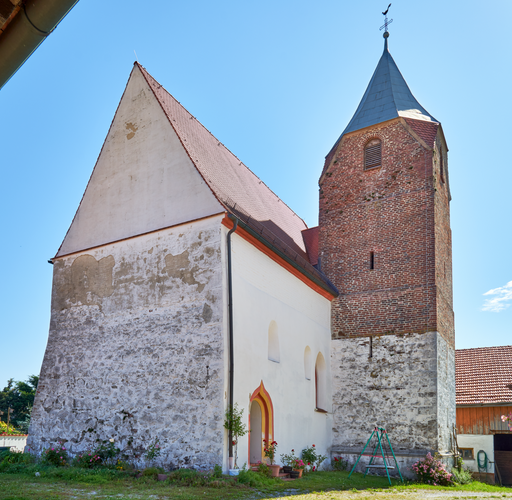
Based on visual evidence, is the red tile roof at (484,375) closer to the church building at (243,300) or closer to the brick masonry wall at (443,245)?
the church building at (243,300)

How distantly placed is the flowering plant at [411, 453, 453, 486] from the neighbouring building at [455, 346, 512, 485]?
6.00 m

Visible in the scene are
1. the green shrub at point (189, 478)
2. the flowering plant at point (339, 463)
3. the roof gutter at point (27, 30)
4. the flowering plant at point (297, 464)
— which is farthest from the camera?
the flowering plant at point (339, 463)

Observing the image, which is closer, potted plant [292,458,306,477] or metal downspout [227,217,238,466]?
metal downspout [227,217,238,466]

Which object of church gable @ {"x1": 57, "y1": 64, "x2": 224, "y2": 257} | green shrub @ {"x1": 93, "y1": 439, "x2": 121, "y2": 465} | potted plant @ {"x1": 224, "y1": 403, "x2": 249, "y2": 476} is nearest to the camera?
potted plant @ {"x1": 224, "y1": 403, "x2": 249, "y2": 476}

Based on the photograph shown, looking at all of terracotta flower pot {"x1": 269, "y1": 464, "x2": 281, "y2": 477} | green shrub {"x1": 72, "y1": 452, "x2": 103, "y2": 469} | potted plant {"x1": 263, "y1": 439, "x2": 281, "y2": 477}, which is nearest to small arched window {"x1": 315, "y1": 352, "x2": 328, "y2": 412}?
potted plant {"x1": 263, "y1": 439, "x2": 281, "y2": 477}

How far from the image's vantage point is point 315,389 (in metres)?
16.8

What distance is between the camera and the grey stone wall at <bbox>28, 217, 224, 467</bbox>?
12.2m

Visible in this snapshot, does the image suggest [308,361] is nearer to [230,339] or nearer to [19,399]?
[230,339]

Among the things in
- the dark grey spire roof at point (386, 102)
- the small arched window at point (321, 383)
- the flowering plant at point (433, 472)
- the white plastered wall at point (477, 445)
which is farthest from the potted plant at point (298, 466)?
the dark grey spire roof at point (386, 102)

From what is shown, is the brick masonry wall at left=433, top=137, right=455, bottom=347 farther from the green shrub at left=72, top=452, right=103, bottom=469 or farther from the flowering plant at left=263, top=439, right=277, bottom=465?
the green shrub at left=72, top=452, right=103, bottom=469

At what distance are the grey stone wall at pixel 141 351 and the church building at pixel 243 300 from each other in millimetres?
44

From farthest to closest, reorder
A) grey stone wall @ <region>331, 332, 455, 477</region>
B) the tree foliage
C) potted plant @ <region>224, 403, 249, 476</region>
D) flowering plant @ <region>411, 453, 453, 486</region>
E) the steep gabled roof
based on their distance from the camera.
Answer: the tree foliage, the steep gabled roof, grey stone wall @ <region>331, 332, 455, 477</region>, flowering plant @ <region>411, 453, 453, 486</region>, potted plant @ <region>224, 403, 249, 476</region>

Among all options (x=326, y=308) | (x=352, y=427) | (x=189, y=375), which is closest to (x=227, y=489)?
(x=189, y=375)

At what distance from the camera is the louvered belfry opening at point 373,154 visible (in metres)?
19.7
